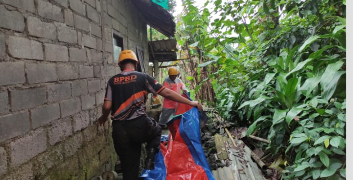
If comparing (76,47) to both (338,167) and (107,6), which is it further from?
(338,167)

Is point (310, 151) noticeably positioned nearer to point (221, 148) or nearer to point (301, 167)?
point (301, 167)

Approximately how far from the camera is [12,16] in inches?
57.3

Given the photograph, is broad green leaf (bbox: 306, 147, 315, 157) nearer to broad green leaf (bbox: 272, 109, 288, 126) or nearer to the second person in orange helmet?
broad green leaf (bbox: 272, 109, 288, 126)

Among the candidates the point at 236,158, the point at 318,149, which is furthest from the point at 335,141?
the point at 236,158

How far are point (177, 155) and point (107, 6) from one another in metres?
2.61

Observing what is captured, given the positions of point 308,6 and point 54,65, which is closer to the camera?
point 54,65

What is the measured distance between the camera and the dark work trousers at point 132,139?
Answer: 2254 mm

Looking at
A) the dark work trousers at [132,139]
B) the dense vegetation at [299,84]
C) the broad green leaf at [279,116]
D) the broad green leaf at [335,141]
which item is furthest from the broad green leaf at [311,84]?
the dark work trousers at [132,139]

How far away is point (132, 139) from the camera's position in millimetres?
2309

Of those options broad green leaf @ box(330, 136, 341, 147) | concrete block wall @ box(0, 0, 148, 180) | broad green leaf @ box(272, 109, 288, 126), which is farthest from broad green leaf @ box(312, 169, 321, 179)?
concrete block wall @ box(0, 0, 148, 180)

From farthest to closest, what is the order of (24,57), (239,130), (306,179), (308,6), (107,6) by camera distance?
(239,130), (107,6), (308,6), (306,179), (24,57)

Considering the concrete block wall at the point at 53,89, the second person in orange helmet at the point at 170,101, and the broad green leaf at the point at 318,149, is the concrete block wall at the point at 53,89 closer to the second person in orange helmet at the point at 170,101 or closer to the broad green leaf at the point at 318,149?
the second person in orange helmet at the point at 170,101

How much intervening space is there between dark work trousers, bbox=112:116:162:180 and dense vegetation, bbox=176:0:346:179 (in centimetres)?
124

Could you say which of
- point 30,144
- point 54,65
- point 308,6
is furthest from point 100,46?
point 308,6
